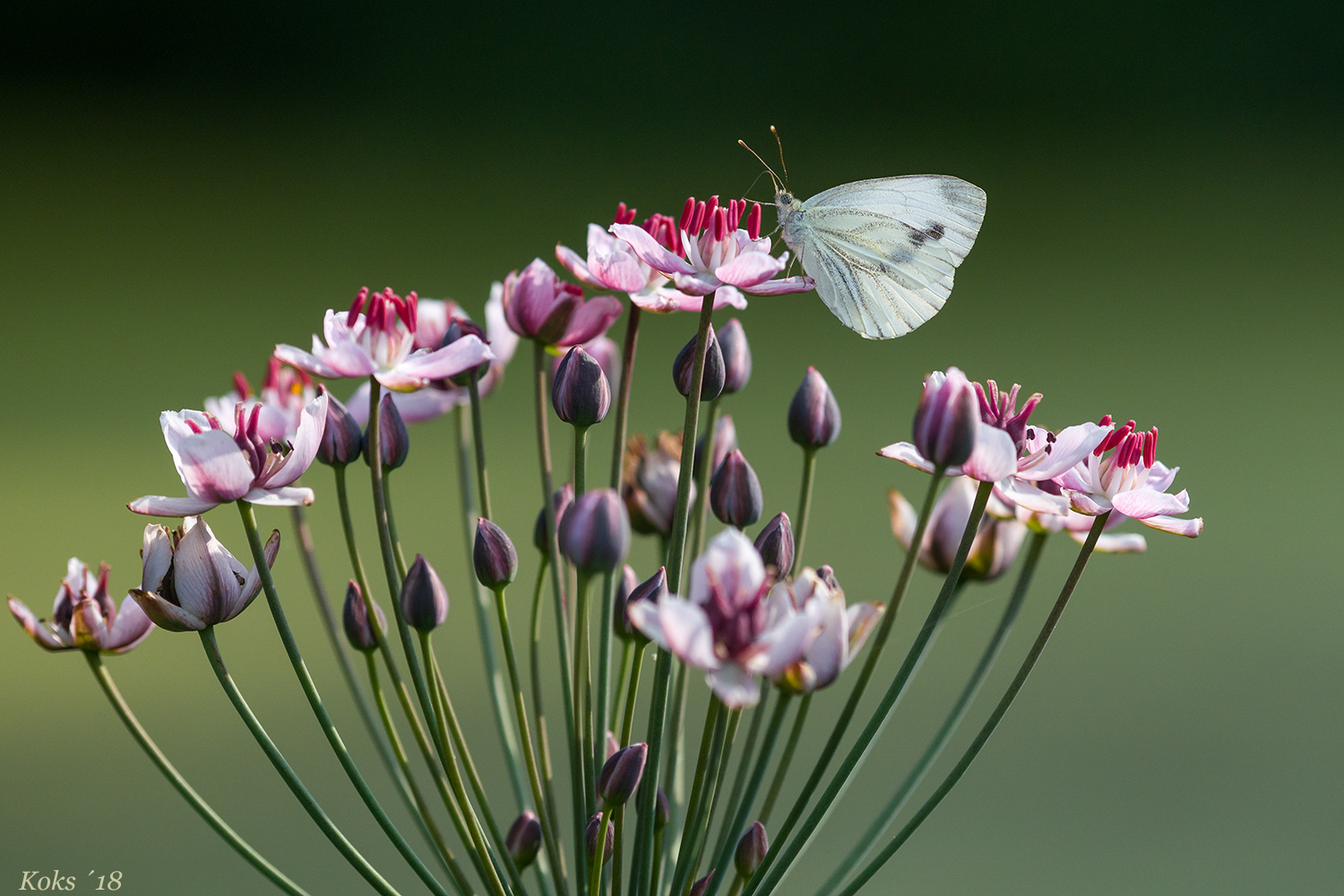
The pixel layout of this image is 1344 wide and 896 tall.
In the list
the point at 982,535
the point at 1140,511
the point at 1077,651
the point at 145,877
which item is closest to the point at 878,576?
the point at 1077,651

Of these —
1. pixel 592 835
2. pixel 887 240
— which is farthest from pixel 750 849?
pixel 887 240

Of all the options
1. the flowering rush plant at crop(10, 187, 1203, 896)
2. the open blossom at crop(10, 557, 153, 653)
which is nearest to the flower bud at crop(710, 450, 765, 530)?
the flowering rush plant at crop(10, 187, 1203, 896)

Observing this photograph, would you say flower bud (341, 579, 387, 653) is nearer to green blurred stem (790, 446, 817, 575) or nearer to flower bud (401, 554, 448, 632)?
flower bud (401, 554, 448, 632)

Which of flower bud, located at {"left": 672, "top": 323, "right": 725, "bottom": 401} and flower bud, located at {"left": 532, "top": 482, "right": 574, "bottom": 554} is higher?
flower bud, located at {"left": 672, "top": 323, "right": 725, "bottom": 401}

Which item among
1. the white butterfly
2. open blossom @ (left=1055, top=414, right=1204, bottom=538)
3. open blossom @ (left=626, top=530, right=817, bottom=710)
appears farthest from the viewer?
the white butterfly

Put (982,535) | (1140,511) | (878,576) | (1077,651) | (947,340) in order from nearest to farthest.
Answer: (1140,511), (982,535), (1077,651), (878,576), (947,340)

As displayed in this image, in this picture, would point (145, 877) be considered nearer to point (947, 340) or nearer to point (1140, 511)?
point (1140, 511)

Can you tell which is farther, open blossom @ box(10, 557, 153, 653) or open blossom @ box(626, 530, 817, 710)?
open blossom @ box(10, 557, 153, 653)
